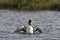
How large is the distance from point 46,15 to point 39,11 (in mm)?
4812

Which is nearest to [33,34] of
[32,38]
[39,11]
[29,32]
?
[29,32]

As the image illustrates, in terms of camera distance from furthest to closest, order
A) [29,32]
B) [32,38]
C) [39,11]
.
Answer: [39,11] → [29,32] → [32,38]

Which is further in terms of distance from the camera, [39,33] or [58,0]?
[58,0]

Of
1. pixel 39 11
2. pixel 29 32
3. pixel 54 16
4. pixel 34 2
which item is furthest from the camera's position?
pixel 34 2

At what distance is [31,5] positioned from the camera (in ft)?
150

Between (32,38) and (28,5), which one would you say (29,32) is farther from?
(28,5)

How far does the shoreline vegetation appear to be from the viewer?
146ft

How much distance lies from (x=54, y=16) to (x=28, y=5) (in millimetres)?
9015

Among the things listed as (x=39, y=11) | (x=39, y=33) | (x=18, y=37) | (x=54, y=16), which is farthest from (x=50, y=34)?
(x=39, y=11)

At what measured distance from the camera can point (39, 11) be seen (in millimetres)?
43438

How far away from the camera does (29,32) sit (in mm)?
23828

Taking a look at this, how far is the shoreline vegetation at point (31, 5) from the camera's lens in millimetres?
44603

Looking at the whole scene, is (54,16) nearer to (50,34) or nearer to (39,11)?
(39,11)

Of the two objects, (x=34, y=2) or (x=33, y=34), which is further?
(x=34, y=2)
